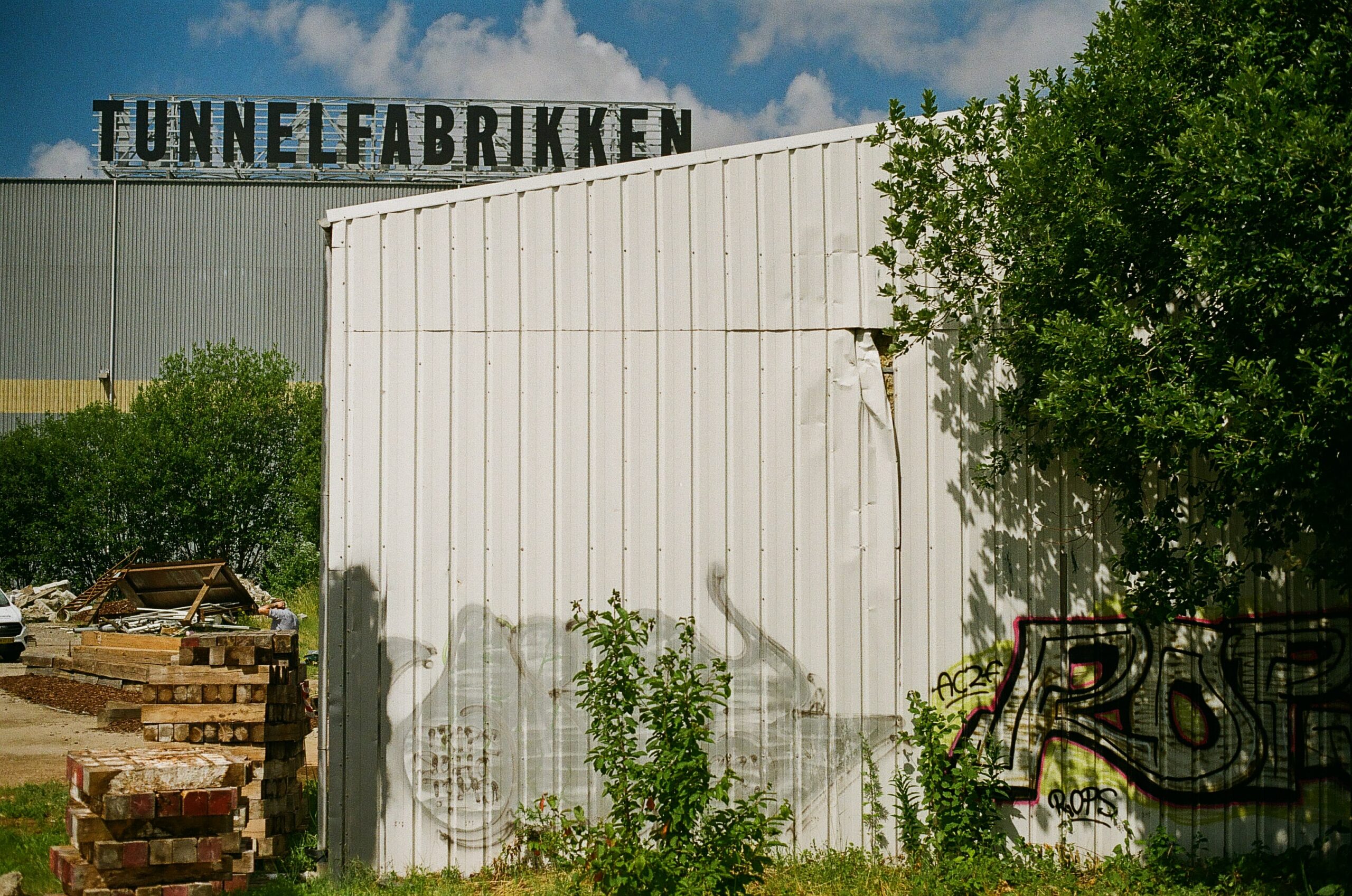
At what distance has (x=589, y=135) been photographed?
3800 centimetres

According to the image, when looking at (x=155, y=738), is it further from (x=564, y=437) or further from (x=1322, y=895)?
(x=1322, y=895)

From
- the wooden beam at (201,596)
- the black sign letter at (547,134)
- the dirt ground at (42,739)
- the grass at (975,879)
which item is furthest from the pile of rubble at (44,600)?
the grass at (975,879)

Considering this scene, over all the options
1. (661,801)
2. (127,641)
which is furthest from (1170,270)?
(127,641)

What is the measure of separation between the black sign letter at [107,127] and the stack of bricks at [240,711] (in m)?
35.2

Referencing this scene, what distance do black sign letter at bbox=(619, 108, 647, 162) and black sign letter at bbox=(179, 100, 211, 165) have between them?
594 inches

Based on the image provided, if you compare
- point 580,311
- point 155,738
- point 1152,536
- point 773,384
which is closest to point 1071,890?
point 1152,536

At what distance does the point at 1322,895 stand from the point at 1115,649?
199 centimetres

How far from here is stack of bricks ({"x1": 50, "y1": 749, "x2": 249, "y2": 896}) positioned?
20.1ft

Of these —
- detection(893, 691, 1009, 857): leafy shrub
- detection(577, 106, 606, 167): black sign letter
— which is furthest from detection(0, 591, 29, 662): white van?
detection(577, 106, 606, 167): black sign letter

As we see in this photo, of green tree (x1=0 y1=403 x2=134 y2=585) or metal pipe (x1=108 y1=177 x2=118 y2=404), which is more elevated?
metal pipe (x1=108 y1=177 x2=118 y2=404)

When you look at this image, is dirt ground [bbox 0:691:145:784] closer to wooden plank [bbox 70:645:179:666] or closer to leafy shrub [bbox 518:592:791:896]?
wooden plank [bbox 70:645:179:666]

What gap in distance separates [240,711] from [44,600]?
88.4ft

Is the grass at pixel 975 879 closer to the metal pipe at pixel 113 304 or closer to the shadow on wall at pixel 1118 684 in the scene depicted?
the shadow on wall at pixel 1118 684

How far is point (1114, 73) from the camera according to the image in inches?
253
